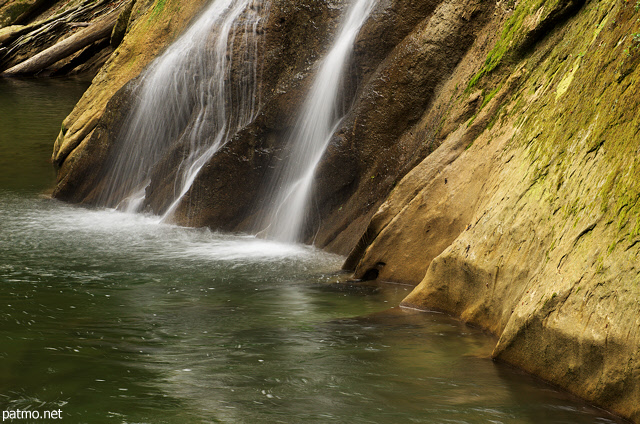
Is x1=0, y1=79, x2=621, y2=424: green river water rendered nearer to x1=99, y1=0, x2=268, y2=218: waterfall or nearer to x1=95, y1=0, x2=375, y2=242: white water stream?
x1=95, y1=0, x2=375, y2=242: white water stream

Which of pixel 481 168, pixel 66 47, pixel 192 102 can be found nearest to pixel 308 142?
pixel 192 102

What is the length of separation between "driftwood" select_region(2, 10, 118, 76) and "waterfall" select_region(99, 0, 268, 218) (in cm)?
1241

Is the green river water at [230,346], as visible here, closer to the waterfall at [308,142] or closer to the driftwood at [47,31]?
the waterfall at [308,142]

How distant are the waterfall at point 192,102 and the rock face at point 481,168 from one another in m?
0.29

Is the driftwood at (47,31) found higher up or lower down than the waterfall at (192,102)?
higher up

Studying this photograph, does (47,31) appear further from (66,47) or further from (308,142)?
(308,142)

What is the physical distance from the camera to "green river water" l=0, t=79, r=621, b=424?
458 centimetres

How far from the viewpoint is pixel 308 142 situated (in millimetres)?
10727

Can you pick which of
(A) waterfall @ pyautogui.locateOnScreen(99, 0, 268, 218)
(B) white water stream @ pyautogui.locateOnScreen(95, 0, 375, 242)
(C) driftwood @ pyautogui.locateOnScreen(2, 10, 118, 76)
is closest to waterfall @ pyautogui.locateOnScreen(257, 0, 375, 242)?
(B) white water stream @ pyautogui.locateOnScreen(95, 0, 375, 242)

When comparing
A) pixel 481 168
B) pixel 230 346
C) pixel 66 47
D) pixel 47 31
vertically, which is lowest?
pixel 230 346

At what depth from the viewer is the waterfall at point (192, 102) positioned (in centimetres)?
1192

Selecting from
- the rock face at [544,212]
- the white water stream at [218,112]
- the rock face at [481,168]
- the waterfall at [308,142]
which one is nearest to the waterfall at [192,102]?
the white water stream at [218,112]

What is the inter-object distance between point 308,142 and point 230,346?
17.7 feet

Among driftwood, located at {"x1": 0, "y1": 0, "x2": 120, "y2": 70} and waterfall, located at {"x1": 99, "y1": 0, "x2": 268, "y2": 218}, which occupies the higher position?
driftwood, located at {"x1": 0, "y1": 0, "x2": 120, "y2": 70}
